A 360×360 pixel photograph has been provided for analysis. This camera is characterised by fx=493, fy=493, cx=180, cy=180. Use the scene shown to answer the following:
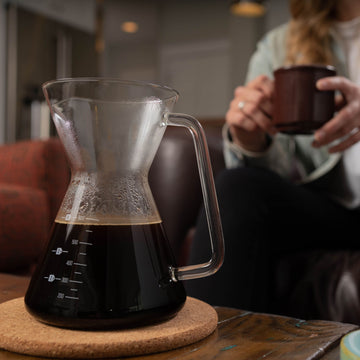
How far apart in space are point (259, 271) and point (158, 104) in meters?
0.58

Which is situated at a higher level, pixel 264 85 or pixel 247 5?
pixel 247 5

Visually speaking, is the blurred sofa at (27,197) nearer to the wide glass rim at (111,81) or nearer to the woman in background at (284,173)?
the woman in background at (284,173)

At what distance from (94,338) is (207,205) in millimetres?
166

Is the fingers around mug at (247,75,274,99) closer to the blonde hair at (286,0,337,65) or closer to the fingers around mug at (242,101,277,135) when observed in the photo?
the fingers around mug at (242,101,277,135)

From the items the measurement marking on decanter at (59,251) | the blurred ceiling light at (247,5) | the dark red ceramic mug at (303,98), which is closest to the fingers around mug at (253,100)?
the dark red ceramic mug at (303,98)

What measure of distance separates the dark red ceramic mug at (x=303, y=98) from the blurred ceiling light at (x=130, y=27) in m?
5.80

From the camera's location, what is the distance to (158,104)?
0.46m

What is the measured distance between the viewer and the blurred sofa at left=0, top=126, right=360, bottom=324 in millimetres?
1021

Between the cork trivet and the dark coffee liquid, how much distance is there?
0.03 ft

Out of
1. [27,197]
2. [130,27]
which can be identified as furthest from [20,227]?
[130,27]

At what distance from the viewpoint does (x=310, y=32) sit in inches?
52.5

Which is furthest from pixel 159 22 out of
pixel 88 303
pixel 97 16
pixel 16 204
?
pixel 88 303

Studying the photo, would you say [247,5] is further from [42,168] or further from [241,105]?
[241,105]

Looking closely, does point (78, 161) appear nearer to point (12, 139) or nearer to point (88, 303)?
point (88, 303)
